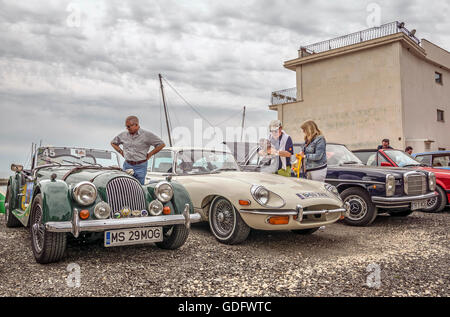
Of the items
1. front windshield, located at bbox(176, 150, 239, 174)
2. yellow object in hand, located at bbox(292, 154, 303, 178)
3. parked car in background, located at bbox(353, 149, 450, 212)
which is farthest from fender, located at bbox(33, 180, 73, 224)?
parked car in background, located at bbox(353, 149, 450, 212)

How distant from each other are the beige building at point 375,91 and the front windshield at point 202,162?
46.2 feet

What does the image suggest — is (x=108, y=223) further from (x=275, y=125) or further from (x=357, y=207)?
(x=357, y=207)

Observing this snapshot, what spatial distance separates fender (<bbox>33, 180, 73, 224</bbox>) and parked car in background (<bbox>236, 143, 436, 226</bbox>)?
3.45 metres

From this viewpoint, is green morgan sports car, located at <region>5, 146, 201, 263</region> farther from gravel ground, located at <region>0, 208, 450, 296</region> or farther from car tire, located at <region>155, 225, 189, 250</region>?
gravel ground, located at <region>0, 208, 450, 296</region>

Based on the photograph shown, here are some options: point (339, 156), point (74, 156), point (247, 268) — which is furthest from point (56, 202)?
point (339, 156)

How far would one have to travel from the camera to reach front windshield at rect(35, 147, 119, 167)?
19.8 feet

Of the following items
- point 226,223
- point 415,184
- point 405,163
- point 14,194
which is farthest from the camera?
point 405,163

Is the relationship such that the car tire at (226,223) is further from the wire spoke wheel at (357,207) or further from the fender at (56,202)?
the wire spoke wheel at (357,207)

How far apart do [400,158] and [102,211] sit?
6.77 m

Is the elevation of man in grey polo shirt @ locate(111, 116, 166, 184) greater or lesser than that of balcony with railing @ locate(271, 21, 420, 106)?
lesser

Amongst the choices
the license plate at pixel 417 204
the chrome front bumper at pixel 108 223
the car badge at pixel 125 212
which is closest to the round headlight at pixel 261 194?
the chrome front bumper at pixel 108 223

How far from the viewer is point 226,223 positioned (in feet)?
16.6
